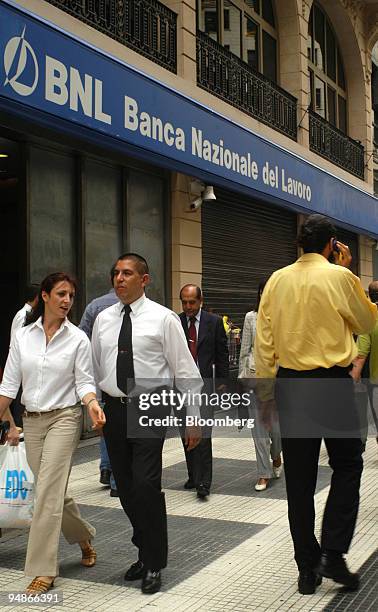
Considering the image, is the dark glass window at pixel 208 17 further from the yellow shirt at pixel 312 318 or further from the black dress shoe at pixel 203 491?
the yellow shirt at pixel 312 318

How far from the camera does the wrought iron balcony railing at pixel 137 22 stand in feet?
31.8

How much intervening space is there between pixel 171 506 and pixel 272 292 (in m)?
2.78

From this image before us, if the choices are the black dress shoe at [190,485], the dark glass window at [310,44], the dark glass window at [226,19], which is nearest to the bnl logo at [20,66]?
the black dress shoe at [190,485]

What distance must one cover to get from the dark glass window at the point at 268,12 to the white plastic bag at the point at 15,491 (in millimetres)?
13797

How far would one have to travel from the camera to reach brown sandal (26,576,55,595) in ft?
14.3

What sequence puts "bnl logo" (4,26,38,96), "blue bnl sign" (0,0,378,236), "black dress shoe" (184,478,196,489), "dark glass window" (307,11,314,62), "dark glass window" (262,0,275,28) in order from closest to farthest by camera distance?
1. "bnl logo" (4,26,38,96)
2. "blue bnl sign" (0,0,378,236)
3. "black dress shoe" (184,478,196,489)
4. "dark glass window" (262,0,275,28)
5. "dark glass window" (307,11,314,62)

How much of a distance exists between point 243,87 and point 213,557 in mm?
10854

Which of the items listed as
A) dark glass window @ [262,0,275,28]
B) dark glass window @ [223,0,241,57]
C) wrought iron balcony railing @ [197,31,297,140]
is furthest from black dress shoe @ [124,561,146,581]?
dark glass window @ [262,0,275,28]

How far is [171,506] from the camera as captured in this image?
→ 652 centimetres

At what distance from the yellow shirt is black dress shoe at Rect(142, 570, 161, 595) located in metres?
1.30

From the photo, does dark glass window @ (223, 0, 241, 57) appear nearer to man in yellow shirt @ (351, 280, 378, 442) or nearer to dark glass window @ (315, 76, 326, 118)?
dark glass window @ (315, 76, 326, 118)

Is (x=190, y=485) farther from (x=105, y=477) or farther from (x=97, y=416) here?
(x=97, y=416)

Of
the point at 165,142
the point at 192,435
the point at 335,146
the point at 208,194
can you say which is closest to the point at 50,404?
the point at 192,435

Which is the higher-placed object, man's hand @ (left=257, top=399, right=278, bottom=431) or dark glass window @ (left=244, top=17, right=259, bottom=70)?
dark glass window @ (left=244, top=17, right=259, bottom=70)
